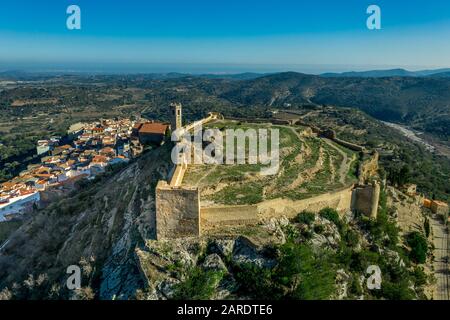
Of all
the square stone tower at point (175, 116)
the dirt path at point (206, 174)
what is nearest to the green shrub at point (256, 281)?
the dirt path at point (206, 174)

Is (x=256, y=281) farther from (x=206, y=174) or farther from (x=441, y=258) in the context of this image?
(x=441, y=258)

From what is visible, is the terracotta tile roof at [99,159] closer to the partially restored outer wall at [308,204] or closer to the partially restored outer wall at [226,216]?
the partially restored outer wall at [226,216]

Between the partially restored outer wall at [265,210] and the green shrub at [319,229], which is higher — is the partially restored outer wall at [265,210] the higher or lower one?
the higher one

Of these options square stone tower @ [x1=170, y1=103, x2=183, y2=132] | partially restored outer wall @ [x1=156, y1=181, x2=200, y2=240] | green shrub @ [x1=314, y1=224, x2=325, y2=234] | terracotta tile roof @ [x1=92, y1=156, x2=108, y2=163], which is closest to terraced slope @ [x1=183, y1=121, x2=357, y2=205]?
green shrub @ [x1=314, y1=224, x2=325, y2=234]

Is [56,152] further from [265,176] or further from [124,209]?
[265,176]

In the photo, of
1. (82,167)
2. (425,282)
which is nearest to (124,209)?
(425,282)

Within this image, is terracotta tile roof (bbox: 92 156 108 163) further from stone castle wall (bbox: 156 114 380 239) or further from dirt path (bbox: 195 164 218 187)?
stone castle wall (bbox: 156 114 380 239)
